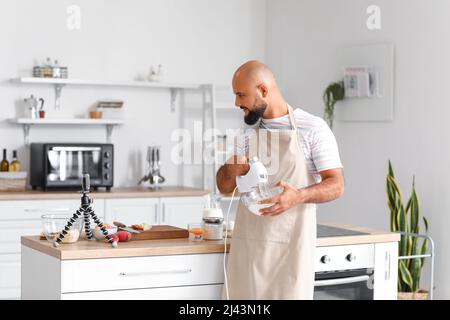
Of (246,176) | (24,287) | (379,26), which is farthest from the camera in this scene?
(379,26)

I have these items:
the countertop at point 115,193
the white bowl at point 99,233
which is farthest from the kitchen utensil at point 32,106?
the white bowl at point 99,233

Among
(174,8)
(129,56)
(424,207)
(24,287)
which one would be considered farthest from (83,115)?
(24,287)

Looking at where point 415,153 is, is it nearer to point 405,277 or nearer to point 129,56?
point 405,277

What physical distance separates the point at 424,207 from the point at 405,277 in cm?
52

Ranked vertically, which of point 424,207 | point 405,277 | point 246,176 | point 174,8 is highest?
point 174,8

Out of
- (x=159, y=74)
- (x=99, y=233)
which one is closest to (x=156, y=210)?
(x=159, y=74)

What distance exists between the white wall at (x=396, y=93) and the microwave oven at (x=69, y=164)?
1670 mm

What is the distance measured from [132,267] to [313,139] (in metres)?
0.82

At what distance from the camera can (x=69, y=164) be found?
19.3ft

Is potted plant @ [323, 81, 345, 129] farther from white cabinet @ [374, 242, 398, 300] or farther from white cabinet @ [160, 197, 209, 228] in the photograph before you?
white cabinet @ [374, 242, 398, 300]

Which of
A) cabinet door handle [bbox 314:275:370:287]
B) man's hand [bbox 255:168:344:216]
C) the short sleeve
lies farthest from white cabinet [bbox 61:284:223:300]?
the short sleeve

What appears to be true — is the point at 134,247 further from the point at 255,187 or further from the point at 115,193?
the point at 115,193

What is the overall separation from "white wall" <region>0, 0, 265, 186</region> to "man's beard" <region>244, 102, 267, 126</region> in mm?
3521

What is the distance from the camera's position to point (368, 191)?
5.96 meters
